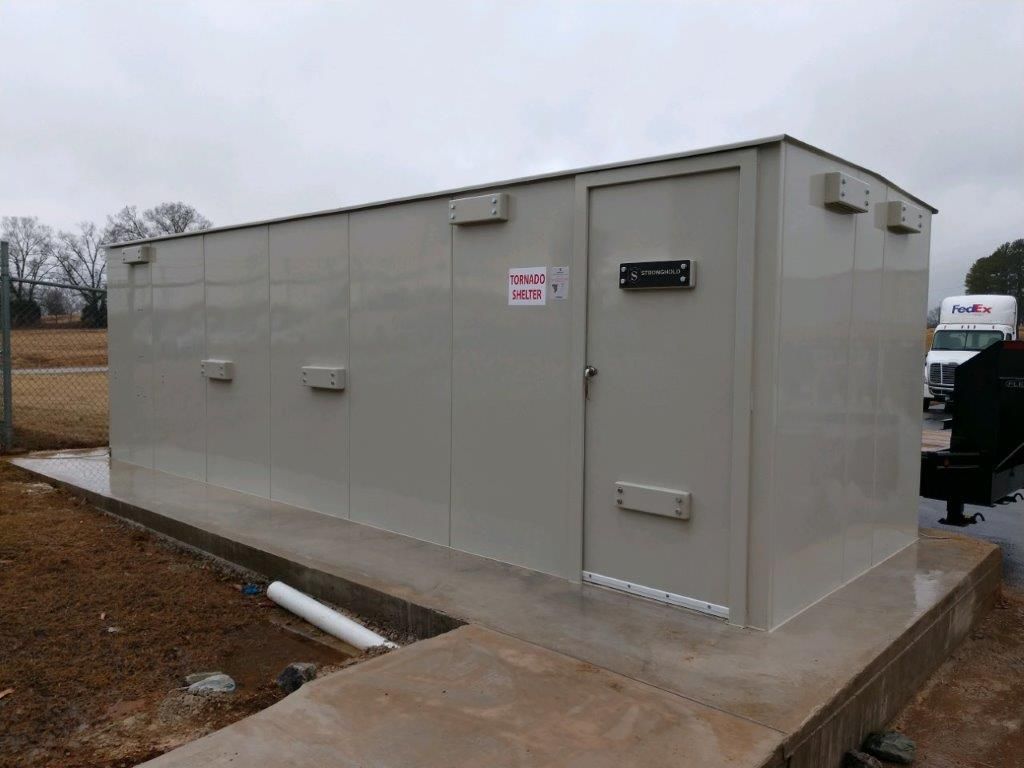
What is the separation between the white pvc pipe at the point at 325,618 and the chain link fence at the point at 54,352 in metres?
6.41

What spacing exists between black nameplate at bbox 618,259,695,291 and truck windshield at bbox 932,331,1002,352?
17.9 m

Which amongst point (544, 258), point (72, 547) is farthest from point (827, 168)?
point (72, 547)

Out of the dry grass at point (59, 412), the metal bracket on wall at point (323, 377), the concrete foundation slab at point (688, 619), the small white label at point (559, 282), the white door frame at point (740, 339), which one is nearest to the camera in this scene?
the concrete foundation slab at point (688, 619)

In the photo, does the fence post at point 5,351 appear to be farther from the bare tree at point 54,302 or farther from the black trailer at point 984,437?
the black trailer at point 984,437

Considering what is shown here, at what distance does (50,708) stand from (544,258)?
328 centimetres

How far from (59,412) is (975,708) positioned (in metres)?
13.6

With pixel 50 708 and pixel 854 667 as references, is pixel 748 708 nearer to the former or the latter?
pixel 854 667

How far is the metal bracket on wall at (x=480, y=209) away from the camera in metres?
Result: 4.80

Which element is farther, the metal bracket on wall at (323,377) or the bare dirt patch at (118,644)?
the metal bracket on wall at (323,377)

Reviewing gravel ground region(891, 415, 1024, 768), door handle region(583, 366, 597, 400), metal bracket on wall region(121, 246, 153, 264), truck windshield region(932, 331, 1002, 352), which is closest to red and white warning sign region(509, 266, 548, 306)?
door handle region(583, 366, 597, 400)

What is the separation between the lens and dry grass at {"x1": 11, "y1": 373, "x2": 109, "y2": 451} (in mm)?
10039

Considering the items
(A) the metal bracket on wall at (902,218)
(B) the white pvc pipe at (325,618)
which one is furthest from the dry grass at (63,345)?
(A) the metal bracket on wall at (902,218)

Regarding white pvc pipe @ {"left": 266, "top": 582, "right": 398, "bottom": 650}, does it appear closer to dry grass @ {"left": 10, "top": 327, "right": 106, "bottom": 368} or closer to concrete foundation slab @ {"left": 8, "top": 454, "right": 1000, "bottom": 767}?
concrete foundation slab @ {"left": 8, "top": 454, "right": 1000, "bottom": 767}

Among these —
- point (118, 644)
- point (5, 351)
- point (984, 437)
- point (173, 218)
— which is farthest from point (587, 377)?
point (173, 218)
